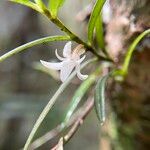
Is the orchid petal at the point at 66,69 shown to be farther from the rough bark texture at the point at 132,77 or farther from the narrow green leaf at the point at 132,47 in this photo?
the rough bark texture at the point at 132,77

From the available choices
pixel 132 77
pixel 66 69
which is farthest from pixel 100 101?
pixel 132 77

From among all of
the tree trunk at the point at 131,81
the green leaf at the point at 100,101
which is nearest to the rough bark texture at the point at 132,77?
A: the tree trunk at the point at 131,81

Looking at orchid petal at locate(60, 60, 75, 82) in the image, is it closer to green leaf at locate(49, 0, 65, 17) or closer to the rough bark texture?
green leaf at locate(49, 0, 65, 17)

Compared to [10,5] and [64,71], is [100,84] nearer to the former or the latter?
[64,71]

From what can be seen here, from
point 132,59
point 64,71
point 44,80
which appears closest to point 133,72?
point 132,59

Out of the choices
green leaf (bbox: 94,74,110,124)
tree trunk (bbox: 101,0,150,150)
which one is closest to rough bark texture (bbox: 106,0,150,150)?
tree trunk (bbox: 101,0,150,150)
